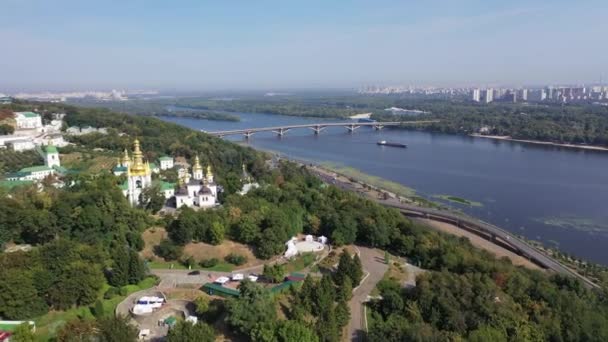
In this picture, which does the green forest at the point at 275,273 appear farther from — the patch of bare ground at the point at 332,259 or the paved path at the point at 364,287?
the patch of bare ground at the point at 332,259

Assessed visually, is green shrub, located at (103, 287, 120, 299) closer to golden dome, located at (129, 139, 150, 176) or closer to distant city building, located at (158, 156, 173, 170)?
golden dome, located at (129, 139, 150, 176)

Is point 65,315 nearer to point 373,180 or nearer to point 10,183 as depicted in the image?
point 10,183

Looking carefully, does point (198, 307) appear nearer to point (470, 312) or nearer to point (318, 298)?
point (318, 298)

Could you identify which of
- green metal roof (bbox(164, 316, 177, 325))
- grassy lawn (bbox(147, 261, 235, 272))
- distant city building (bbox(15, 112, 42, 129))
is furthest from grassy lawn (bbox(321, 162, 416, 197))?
distant city building (bbox(15, 112, 42, 129))

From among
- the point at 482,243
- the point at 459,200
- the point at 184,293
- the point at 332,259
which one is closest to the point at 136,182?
the point at 184,293

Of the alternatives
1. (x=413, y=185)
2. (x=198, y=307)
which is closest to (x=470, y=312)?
(x=198, y=307)

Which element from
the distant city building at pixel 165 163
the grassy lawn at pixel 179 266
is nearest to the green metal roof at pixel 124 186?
the grassy lawn at pixel 179 266
